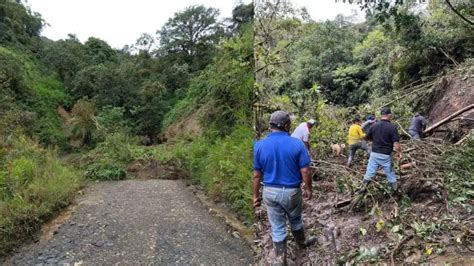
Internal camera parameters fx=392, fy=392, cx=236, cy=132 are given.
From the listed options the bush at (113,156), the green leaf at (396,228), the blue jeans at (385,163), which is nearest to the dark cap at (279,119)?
the green leaf at (396,228)

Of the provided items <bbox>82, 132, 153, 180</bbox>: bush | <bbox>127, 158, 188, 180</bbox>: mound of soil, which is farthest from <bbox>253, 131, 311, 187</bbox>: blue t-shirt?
<bbox>127, 158, 188, 180</bbox>: mound of soil

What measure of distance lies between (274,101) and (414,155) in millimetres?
1603

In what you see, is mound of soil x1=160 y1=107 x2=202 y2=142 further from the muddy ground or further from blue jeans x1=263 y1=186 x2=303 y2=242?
blue jeans x1=263 y1=186 x2=303 y2=242

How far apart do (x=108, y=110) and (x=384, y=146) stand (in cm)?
538

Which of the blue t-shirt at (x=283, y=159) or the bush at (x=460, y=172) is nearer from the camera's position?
the blue t-shirt at (x=283, y=159)

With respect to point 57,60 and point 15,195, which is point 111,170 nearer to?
point 57,60

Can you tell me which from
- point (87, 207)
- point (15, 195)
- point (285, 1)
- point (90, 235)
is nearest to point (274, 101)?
point (285, 1)

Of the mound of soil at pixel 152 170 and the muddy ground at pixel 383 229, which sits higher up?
the muddy ground at pixel 383 229

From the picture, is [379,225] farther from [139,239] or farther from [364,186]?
[139,239]

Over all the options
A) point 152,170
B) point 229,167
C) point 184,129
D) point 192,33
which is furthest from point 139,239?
point 152,170

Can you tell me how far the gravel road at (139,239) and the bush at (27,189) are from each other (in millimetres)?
259

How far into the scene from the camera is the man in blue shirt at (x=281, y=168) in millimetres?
2426

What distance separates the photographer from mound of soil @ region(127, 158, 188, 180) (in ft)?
27.0

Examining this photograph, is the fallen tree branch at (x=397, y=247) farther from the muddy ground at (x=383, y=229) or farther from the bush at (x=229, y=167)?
the bush at (x=229, y=167)
